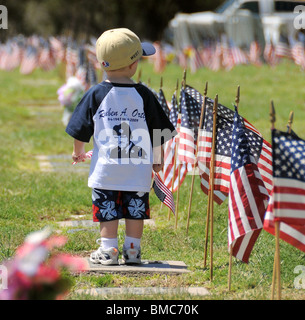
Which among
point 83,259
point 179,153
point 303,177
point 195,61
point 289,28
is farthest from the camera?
point 289,28

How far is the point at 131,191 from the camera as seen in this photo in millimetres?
4785

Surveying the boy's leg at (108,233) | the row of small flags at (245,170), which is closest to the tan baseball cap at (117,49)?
the row of small flags at (245,170)

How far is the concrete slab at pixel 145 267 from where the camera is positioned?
4.71 m

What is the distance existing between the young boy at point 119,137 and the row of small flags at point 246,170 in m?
0.40

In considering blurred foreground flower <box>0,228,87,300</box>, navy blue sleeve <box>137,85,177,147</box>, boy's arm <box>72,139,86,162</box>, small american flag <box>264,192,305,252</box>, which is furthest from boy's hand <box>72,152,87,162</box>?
blurred foreground flower <box>0,228,87,300</box>

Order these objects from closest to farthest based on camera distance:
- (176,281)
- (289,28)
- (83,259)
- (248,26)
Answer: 1. (176,281)
2. (83,259)
3. (289,28)
4. (248,26)

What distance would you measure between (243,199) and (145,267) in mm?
924

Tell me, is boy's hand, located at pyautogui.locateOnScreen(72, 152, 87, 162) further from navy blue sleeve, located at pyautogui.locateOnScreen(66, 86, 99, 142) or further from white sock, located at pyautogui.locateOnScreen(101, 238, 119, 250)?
white sock, located at pyautogui.locateOnScreen(101, 238, 119, 250)

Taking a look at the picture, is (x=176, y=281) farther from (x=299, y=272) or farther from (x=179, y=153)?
(x=179, y=153)

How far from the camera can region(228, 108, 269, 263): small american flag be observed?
4.34m

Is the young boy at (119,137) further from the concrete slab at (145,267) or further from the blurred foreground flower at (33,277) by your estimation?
the blurred foreground flower at (33,277)

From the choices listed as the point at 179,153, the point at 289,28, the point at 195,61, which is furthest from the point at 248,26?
the point at 179,153

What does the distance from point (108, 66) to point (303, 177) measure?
1.66 metres

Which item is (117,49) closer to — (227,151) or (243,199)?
(227,151)
